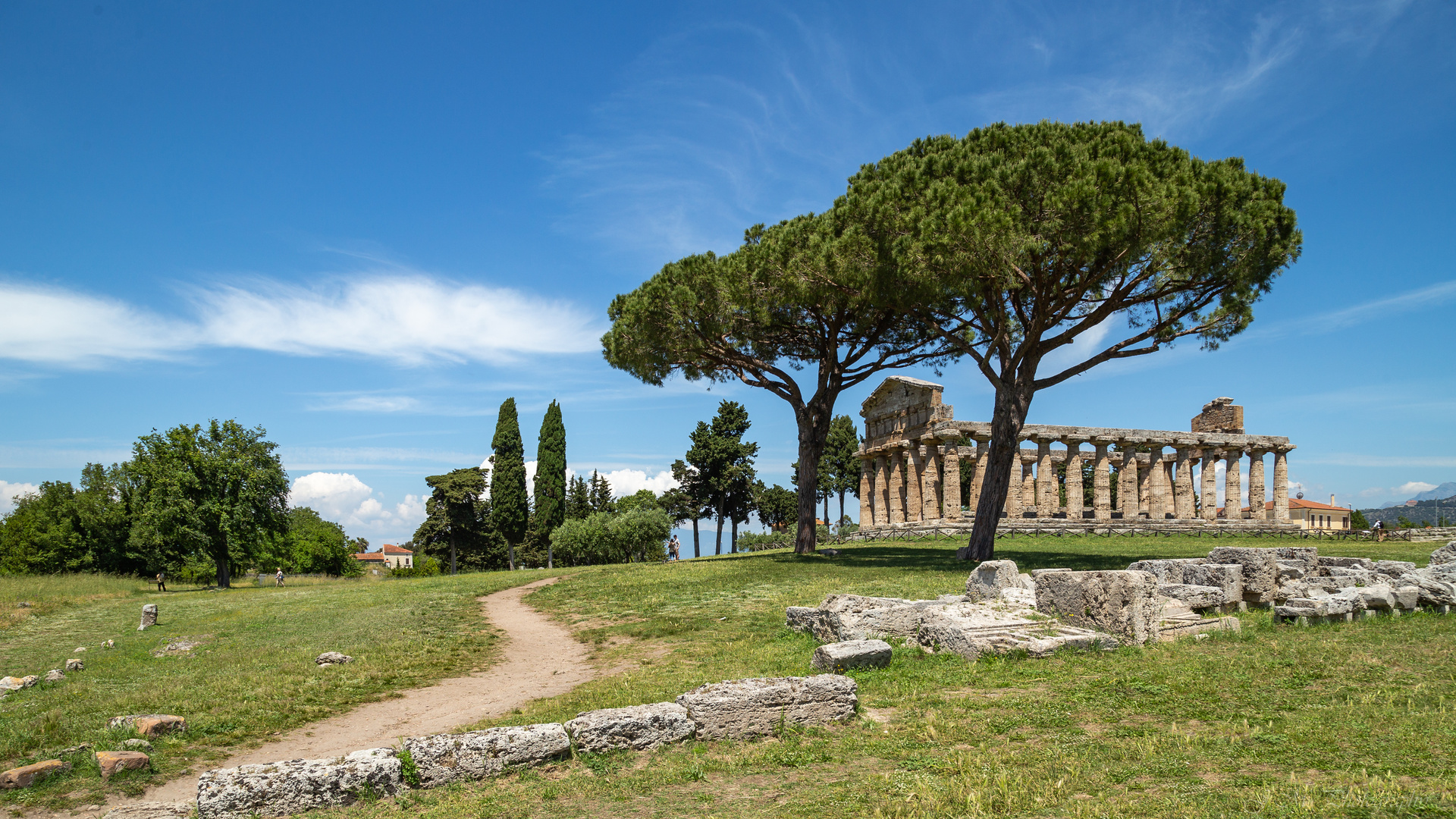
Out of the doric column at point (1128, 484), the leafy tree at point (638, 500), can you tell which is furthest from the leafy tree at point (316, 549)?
the doric column at point (1128, 484)

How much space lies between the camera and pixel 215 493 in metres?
39.1

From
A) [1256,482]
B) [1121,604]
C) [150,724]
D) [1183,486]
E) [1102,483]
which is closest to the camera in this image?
[150,724]

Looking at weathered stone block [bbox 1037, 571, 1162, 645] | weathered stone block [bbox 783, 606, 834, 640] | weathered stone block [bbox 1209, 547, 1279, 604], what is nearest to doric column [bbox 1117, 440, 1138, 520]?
weathered stone block [bbox 1209, 547, 1279, 604]

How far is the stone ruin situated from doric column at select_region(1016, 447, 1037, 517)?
96.6 ft

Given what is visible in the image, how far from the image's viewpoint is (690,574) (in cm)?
2511

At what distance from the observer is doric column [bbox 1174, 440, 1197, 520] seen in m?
49.1

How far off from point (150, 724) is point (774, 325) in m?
23.6

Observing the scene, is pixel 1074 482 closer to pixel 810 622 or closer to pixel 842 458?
pixel 842 458

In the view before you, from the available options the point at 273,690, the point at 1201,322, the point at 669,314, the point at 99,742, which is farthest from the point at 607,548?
the point at 99,742

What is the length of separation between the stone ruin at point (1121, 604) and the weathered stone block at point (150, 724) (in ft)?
25.2

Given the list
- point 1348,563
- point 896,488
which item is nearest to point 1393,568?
point 1348,563

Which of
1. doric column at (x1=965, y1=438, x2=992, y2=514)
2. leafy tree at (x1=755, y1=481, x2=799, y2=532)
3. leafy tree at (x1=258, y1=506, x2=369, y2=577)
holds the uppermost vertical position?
doric column at (x1=965, y1=438, x2=992, y2=514)

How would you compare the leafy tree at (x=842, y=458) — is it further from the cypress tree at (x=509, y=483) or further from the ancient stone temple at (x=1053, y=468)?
the cypress tree at (x=509, y=483)

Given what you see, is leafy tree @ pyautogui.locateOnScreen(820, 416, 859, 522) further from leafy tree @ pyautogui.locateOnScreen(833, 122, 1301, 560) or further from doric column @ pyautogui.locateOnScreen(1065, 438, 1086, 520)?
leafy tree @ pyautogui.locateOnScreen(833, 122, 1301, 560)
